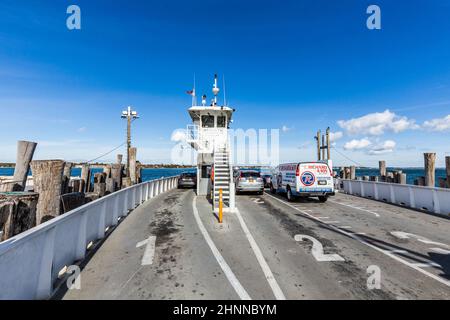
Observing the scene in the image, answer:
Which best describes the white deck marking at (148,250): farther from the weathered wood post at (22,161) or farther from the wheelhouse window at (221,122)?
the wheelhouse window at (221,122)

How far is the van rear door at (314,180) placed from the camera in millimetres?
12578

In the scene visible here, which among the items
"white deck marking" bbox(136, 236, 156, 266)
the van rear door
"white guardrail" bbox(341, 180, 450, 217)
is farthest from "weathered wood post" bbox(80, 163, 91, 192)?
"white guardrail" bbox(341, 180, 450, 217)

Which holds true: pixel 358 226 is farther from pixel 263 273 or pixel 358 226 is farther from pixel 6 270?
pixel 6 270

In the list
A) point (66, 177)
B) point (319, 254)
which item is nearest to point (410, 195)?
point (319, 254)

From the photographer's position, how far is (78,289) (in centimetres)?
400

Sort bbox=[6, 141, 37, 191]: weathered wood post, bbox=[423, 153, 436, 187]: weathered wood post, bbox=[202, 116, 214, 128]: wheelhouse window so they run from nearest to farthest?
bbox=[6, 141, 37, 191]: weathered wood post → bbox=[423, 153, 436, 187]: weathered wood post → bbox=[202, 116, 214, 128]: wheelhouse window

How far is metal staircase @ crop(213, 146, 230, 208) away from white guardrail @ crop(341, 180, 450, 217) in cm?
948

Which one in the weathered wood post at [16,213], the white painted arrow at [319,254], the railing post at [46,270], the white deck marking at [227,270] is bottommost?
the white deck marking at [227,270]

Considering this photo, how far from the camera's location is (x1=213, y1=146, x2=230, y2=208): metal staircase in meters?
12.7

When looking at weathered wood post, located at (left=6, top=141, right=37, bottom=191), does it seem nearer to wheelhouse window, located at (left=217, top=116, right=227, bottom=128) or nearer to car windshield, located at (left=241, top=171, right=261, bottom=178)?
car windshield, located at (left=241, top=171, right=261, bottom=178)

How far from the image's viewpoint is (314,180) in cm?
1259

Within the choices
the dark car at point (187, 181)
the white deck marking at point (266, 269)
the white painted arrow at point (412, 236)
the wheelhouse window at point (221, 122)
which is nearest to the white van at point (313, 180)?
the white painted arrow at point (412, 236)
